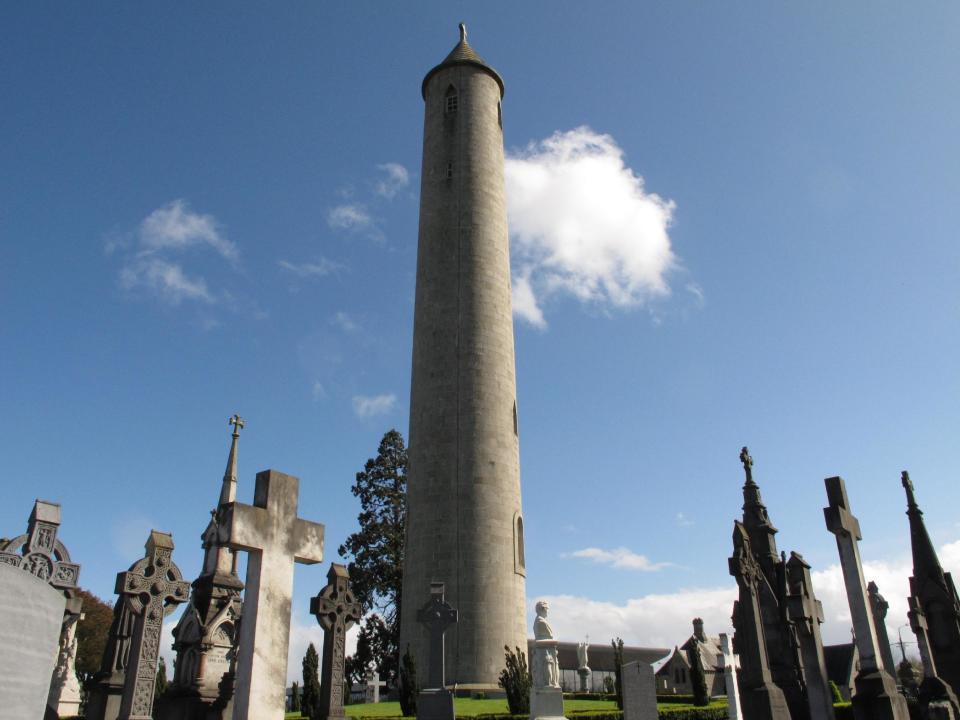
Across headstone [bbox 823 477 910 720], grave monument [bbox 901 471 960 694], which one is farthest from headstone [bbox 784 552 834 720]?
grave monument [bbox 901 471 960 694]

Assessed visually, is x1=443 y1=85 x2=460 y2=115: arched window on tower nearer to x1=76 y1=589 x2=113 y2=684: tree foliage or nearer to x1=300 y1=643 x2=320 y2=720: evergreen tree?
x1=300 y1=643 x2=320 y2=720: evergreen tree

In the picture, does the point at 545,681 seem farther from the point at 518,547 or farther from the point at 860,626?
the point at 518,547

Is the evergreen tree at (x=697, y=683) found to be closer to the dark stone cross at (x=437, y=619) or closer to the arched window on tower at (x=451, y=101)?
the dark stone cross at (x=437, y=619)

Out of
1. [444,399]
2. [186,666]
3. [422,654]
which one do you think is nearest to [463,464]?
[444,399]

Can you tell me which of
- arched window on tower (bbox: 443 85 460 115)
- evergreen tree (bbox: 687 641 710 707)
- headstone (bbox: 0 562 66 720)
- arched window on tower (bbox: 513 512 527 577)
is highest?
arched window on tower (bbox: 443 85 460 115)

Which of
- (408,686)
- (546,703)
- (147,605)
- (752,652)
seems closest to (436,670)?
(546,703)

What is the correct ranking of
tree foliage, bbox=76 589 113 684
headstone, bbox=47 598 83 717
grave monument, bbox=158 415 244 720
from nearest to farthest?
grave monument, bbox=158 415 244 720, headstone, bbox=47 598 83 717, tree foliage, bbox=76 589 113 684

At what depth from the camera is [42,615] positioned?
15.4ft

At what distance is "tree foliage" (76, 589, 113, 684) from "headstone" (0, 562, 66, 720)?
161 ft

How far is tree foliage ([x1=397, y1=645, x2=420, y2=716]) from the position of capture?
20484 mm

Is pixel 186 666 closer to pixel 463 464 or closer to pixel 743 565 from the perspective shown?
pixel 463 464

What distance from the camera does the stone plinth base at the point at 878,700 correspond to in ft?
42.5

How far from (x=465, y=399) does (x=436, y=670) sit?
13.3 metres

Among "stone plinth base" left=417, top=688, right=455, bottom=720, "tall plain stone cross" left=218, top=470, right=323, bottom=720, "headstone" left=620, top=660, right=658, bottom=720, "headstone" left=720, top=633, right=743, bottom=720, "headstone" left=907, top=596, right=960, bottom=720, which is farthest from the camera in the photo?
"headstone" left=720, top=633, right=743, bottom=720
